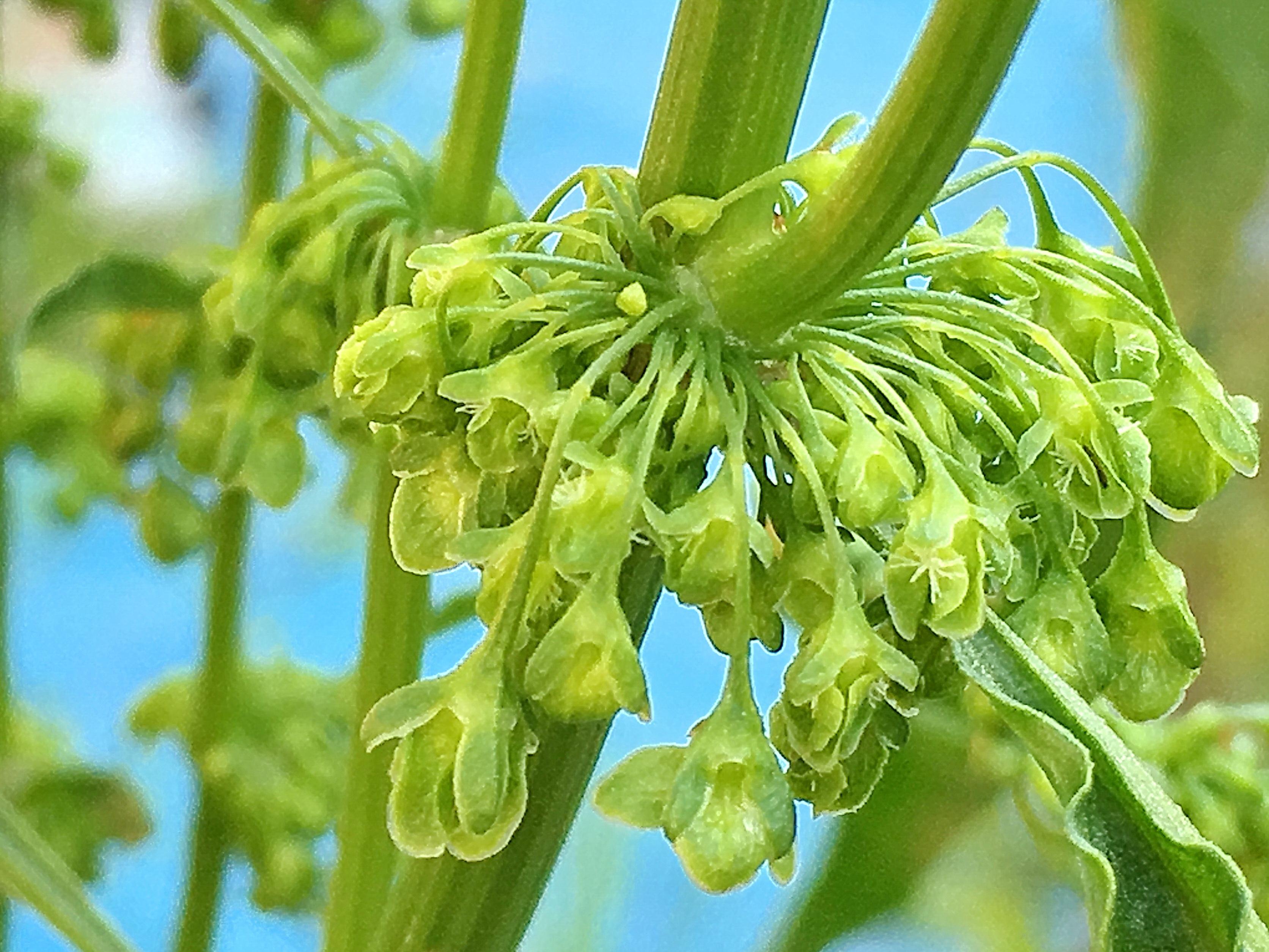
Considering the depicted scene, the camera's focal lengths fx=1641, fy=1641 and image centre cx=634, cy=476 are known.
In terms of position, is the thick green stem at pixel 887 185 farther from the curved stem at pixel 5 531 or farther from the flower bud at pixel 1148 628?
the curved stem at pixel 5 531

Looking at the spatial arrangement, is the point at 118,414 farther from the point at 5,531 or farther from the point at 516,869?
the point at 516,869

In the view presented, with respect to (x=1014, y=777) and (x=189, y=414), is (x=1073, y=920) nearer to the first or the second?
(x=1014, y=777)

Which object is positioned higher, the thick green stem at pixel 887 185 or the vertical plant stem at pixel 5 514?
the vertical plant stem at pixel 5 514

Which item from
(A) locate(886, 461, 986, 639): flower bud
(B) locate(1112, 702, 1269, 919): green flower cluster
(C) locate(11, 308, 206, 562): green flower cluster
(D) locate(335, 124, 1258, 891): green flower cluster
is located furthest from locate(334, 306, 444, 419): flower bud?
(B) locate(1112, 702, 1269, 919): green flower cluster

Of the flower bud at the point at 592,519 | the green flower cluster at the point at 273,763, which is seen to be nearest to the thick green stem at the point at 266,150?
the green flower cluster at the point at 273,763

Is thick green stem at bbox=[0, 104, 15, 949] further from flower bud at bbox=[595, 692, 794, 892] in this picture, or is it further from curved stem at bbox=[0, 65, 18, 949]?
flower bud at bbox=[595, 692, 794, 892]

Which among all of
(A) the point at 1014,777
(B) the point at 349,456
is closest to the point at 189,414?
(B) the point at 349,456
